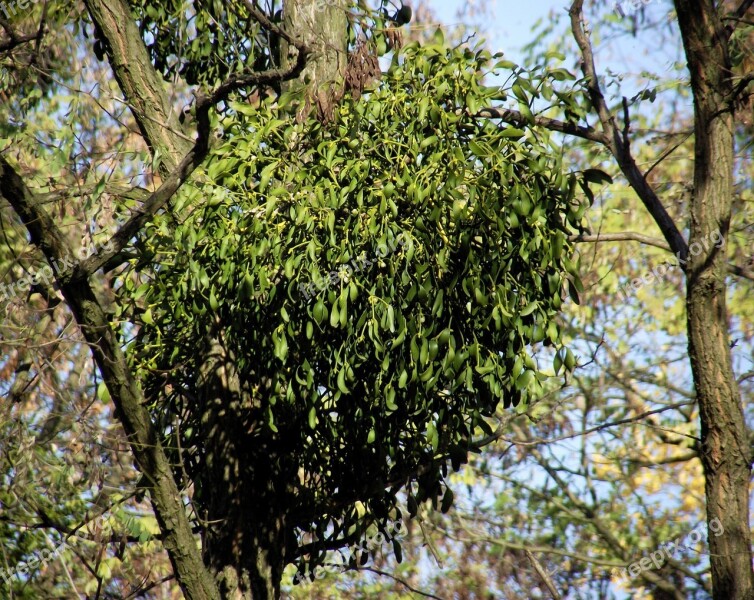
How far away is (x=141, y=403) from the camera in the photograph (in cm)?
372

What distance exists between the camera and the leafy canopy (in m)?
3.45

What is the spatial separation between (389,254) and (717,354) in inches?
71.4

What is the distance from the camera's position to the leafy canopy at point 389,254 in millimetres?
3447

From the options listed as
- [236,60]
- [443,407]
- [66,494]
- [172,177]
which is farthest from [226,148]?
[66,494]

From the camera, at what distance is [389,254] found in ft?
11.5

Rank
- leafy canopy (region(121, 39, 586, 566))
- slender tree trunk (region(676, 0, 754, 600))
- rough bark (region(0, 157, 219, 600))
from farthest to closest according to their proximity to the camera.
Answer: slender tree trunk (region(676, 0, 754, 600)) → rough bark (region(0, 157, 219, 600)) → leafy canopy (region(121, 39, 586, 566))

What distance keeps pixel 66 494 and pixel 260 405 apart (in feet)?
7.62

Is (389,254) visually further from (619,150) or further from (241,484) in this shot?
(619,150)

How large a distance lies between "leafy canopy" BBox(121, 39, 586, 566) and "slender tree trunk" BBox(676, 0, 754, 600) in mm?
1059

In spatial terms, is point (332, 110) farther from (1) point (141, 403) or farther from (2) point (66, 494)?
(2) point (66, 494)

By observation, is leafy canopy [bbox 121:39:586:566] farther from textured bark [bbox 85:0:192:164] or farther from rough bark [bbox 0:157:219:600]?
textured bark [bbox 85:0:192:164]

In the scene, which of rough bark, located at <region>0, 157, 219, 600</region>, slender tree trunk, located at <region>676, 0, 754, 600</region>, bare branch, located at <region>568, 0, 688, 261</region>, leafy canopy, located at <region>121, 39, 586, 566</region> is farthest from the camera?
bare branch, located at <region>568, 0, 688, 261</region>

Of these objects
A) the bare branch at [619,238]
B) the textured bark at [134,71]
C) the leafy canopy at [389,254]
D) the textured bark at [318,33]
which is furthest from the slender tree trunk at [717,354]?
the textured bark at [134,71]

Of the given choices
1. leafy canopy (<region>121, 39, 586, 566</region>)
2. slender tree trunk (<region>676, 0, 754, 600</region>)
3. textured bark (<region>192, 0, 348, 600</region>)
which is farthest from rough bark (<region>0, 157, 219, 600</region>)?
slender tree trunk (<region>676, 0, 754, 600</region>)
